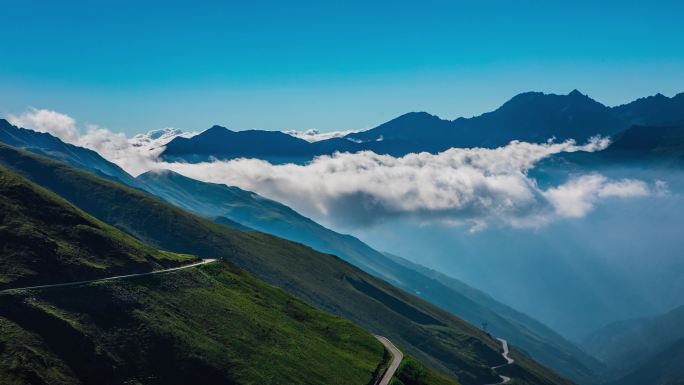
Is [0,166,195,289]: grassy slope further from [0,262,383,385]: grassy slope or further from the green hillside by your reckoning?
[0,262,383,385]: grassy slope

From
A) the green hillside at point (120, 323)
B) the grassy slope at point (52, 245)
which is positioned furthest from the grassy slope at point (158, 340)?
the grassy slope at point (52, 245)

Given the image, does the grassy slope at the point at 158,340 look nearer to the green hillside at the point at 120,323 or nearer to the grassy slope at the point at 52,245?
the green hillside at the point at 120,323

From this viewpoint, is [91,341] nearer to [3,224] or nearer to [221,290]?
[3,224]

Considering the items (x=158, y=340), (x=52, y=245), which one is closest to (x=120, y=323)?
(x=158, y=340)

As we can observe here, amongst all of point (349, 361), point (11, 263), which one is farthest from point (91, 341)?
point (349, 361)

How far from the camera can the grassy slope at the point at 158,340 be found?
12281 cm

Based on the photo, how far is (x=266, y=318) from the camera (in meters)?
192

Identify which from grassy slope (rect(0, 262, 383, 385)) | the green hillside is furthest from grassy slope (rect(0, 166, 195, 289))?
grassy slope (rect(0, 262, 383, 385))

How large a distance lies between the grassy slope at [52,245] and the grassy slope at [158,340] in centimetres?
735

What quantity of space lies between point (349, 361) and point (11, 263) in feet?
322

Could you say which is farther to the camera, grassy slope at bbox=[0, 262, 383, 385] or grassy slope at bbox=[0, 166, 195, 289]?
grassy slope at bbox=[0, 166, 195, 289]

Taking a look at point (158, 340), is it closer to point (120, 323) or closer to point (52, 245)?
point (120, 323)

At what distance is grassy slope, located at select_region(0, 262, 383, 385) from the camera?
122812 millimetres

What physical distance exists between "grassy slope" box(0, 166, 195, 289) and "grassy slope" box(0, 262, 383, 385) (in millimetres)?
7351
